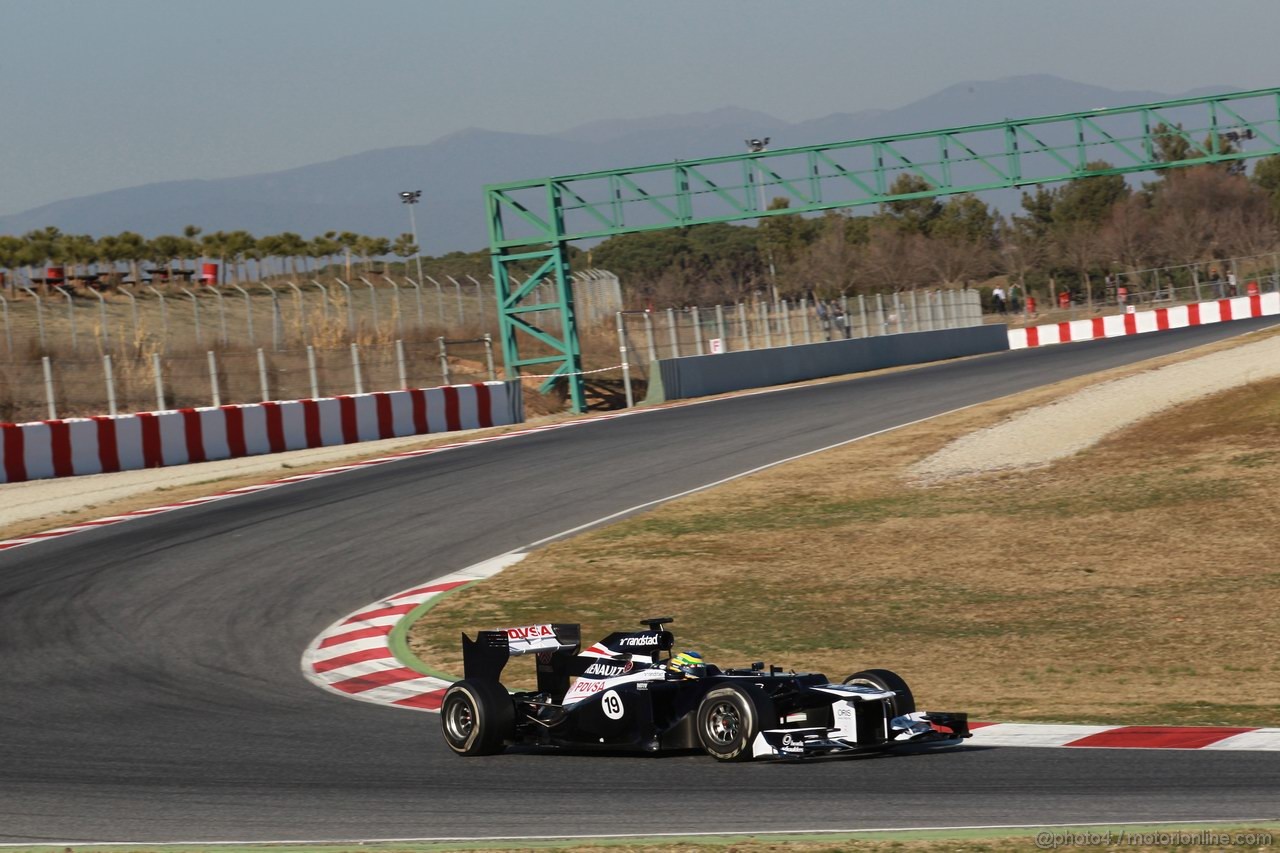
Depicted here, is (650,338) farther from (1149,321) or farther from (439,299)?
(1149,321)

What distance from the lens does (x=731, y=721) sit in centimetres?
748

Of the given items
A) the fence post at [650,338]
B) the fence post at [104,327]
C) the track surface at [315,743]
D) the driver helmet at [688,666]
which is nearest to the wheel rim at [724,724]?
the track surface at [315,743]

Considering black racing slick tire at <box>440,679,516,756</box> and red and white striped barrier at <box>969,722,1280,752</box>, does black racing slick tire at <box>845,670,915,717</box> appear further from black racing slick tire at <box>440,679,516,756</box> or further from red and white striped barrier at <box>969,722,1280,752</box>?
black racing slick tire at <box>440,679,516,756</box>

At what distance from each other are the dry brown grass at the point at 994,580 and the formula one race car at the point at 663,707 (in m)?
1.35

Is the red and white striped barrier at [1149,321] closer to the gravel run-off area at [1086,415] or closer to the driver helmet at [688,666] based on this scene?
the gravel run-off area at [1086,415]

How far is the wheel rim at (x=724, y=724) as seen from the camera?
24.4ft

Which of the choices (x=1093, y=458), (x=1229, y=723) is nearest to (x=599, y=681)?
(x=1229, y=723)

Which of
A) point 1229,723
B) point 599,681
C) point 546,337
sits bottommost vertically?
point 1229,723

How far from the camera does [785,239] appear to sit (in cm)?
12419

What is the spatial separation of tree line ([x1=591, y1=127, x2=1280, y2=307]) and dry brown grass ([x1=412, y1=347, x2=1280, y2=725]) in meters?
58.8

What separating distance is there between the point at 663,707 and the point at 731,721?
439 millimetres

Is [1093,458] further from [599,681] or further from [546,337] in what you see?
[546,337]

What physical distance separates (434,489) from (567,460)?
115 inches

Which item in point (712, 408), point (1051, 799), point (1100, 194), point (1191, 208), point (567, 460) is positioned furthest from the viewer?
point (1100, 194)
